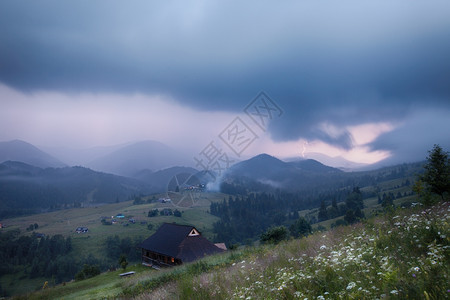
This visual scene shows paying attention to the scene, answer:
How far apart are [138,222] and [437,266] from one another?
15964cm

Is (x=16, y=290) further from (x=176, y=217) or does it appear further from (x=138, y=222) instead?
(x=176, y=217)

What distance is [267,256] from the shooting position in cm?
949

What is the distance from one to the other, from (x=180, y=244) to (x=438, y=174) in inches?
1382

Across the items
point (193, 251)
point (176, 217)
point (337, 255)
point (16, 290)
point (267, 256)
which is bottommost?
point (16, 290)

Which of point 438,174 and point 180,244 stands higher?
point 438,174

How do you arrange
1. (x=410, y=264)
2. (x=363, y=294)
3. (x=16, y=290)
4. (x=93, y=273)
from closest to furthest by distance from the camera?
(x=363, y=294)
(x=410, y=264)
(x=93, y=273)
(x=16, y=290)

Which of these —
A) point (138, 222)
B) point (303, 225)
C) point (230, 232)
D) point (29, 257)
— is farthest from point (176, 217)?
point (303, 225)

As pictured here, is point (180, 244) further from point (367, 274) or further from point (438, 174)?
point (367, 274)

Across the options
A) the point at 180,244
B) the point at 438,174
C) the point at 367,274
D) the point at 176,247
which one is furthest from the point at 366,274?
the point at 176,247

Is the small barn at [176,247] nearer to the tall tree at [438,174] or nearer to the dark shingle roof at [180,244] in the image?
the dark shingle roof at [180,244]

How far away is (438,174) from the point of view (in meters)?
23.2

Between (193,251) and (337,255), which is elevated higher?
(337,255)

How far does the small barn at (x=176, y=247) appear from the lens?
3893 centimetres

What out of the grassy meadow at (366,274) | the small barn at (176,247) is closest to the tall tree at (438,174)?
the grassy meadow at (366,274)
